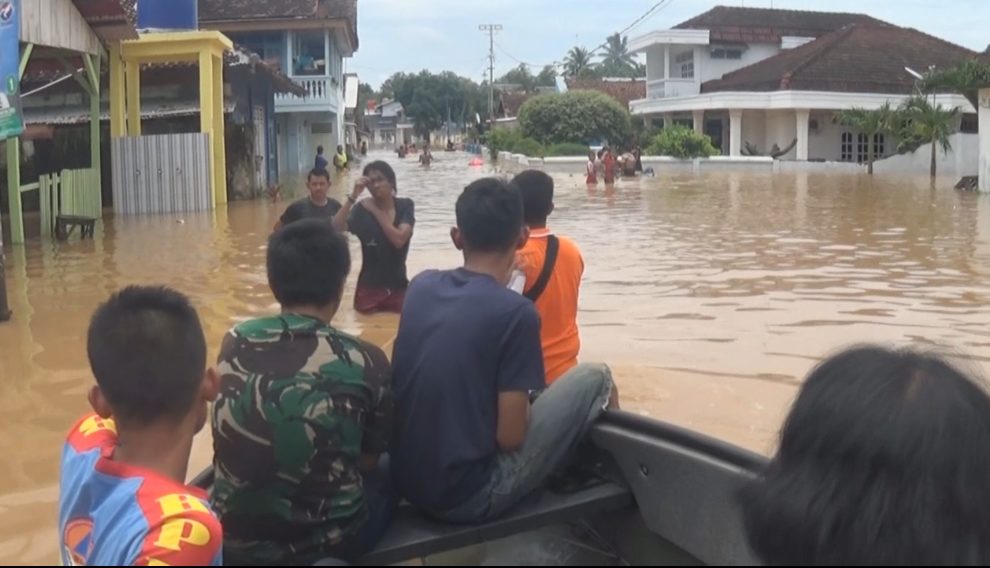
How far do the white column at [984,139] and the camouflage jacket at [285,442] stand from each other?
2560 centimetres

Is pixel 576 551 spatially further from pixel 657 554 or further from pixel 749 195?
pixel 749 195

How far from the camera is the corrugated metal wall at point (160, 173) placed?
19141 millimetres

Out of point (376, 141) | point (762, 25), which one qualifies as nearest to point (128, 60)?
point (762, 25)

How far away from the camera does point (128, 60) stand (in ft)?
62.3

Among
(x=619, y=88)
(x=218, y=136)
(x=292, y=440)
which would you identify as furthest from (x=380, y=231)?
(x=619, y=88)

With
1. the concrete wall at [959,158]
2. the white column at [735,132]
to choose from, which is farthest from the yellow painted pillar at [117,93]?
the white column at [735,132]

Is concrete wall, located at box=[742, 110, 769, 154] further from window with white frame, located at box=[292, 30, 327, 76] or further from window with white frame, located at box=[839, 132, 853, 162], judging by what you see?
window with white frame, located at box=[292, 30, 327, 76]

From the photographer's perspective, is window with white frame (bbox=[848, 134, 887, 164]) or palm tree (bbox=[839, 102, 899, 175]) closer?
palm tree (bbox=[839, 102, 899, 175])

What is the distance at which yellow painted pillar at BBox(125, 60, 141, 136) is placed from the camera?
1922 centimetres

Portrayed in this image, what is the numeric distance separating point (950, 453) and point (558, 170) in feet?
124

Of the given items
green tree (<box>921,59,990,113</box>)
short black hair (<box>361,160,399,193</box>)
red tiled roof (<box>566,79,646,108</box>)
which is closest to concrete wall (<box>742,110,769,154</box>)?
red tiled roof (<box>566,79,646,108</box>)

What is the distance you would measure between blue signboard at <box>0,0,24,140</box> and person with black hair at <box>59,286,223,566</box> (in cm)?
823

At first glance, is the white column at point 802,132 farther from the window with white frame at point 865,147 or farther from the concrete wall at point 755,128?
the concrete wall at point 755,128

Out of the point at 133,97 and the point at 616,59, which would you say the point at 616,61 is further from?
the point at 133,97
